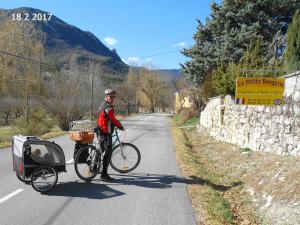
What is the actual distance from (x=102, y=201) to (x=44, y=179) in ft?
4.35

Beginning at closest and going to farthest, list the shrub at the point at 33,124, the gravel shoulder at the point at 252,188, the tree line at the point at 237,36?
the gravel shoulder at the point at 252,188
the tree line at the point at 237,36
the shrub at the point at 33,124

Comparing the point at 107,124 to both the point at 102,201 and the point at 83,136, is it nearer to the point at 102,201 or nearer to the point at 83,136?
the point at 83,136

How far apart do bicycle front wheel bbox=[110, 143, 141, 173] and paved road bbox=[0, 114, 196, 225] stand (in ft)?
0.64

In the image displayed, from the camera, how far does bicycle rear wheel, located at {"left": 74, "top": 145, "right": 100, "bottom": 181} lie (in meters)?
8.51

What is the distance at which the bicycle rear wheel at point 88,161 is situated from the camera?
8508 mm

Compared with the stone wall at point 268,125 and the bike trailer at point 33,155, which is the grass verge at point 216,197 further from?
the bike trailer at point 33,155

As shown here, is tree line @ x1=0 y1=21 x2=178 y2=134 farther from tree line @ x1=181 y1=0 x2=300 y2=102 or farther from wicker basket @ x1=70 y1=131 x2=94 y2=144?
wicker basket @ x1=70 y1=131 x2=94 y2=144

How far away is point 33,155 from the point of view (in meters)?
7.55

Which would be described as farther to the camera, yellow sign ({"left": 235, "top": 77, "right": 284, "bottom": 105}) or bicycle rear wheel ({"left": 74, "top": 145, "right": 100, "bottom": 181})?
yellow sign ({"left": 235, "top": 77, "right": 284, "bottom": 105})

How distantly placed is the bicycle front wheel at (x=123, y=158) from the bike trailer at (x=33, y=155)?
1823 mm

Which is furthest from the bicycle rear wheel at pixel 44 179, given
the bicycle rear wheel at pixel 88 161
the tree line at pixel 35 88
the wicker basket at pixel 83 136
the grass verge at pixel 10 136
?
the tree line at pixel 35 88

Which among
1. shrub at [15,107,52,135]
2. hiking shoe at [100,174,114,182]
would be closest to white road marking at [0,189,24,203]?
Result: hiking shoe at [100,174,114,182]

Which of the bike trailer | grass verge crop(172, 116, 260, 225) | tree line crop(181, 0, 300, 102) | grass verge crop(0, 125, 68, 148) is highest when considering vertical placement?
tree line crop(181, 0, 300, 102)

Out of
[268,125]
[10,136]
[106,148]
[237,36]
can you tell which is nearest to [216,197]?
[106,148]
